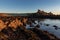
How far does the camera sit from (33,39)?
76.0 feet

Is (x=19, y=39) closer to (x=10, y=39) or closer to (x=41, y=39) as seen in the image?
(x=10, y=39)

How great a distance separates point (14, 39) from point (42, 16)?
11788cm

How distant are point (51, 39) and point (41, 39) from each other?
5.49 ft

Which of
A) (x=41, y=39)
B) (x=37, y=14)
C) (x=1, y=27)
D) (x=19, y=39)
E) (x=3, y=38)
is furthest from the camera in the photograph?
(x=37, y=14)

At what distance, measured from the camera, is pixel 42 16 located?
459ft

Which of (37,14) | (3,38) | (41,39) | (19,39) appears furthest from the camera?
(37,14)

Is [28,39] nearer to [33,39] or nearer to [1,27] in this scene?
[33,39]

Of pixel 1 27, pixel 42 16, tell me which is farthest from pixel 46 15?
pixel 1 27

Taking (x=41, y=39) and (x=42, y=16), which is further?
(x=42, y=16)

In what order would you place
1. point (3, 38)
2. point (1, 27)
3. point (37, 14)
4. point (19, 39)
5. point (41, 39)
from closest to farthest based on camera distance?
point (3, 38)
point (19, 39)
point (41, 39)
point (1, 27)
point (37, 14)

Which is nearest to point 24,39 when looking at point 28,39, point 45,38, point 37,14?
point 28,39

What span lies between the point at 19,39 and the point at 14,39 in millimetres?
737

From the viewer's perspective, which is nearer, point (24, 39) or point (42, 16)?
point (24, 39)

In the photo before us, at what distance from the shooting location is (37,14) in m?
139
